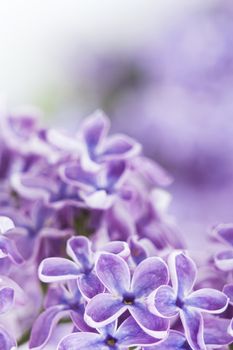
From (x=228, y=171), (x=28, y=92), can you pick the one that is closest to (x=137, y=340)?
(x=228, y=171)

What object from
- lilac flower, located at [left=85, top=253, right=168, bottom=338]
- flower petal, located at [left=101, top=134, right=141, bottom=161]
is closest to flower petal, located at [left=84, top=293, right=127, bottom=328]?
lilac flower, located at [left=85, top=253, right=168, bottom=338]

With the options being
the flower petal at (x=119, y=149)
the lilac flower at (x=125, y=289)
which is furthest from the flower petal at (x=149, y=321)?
the flower petal at (x=119, y=149)

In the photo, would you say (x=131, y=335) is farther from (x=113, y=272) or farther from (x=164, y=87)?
(x=164, y=87)

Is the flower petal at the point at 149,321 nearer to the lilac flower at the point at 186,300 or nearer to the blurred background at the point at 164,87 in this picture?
the lilac flower at the point at 186,300

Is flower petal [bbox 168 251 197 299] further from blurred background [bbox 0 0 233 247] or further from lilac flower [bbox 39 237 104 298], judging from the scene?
blurred background [bbox 0 0 233 247]

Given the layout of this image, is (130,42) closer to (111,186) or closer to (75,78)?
(75,78)

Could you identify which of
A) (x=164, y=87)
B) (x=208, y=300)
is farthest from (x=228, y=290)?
(x=164, y=87)

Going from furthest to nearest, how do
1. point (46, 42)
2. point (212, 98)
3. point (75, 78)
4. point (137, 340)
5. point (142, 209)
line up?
point (46, 42), point (75, 78), point (212, 98), point (142, 209), point (137, 340)
